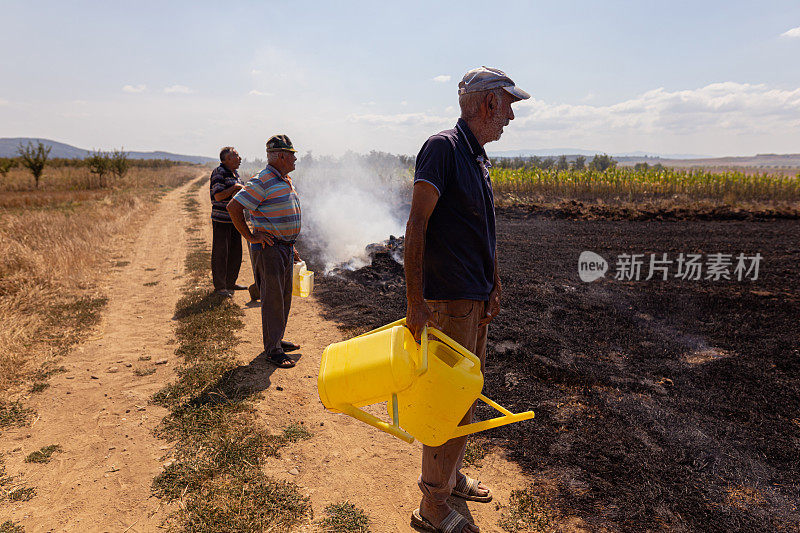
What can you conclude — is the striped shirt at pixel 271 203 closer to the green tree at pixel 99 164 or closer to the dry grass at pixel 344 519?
the dry grass at pixel 344 519

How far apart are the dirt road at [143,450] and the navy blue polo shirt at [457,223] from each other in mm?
1384

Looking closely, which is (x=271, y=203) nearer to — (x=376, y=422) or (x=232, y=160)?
(x=232, y=160)

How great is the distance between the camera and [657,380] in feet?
13.3

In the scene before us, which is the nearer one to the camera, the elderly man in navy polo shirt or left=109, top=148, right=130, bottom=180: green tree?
the elderly man in navy polo shirt

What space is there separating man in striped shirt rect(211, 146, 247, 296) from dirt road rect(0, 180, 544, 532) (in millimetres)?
1512

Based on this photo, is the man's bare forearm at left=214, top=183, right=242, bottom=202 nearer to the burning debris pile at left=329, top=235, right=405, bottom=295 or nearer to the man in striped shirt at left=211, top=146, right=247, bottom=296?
the man in striped shirt at left=211, top=146, right=247, bottom=296

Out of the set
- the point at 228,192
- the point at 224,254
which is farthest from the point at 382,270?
the point at 228,192

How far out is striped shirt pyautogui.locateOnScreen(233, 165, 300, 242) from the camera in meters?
3.87

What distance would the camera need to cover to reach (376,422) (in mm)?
1806

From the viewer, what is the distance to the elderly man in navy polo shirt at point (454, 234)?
1.94 m

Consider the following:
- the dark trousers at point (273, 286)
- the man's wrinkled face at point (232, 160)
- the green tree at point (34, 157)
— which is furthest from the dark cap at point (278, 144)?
the green tree at point (34, 157)

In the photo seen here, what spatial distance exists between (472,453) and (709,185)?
73.4 ft

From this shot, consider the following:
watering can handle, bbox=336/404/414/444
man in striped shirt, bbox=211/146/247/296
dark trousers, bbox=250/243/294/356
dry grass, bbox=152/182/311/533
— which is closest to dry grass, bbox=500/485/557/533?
watering can handle, bbox=336/404/414/444

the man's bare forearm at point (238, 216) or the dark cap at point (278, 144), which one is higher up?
the dark cap at point (278, 144)
